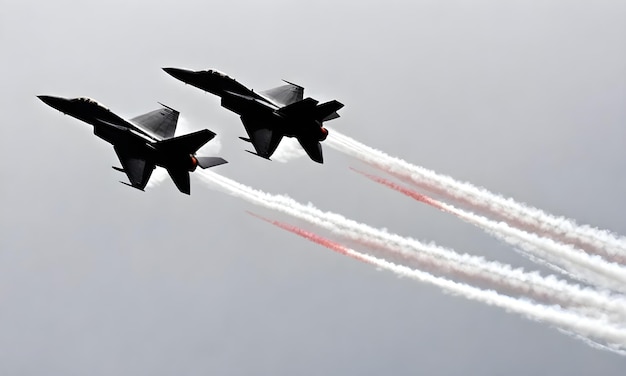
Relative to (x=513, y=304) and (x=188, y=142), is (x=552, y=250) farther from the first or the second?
(x=188, y=142)

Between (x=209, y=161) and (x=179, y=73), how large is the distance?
28.6ft

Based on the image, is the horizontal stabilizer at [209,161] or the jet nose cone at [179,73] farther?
the jet nose cone at [179,73]

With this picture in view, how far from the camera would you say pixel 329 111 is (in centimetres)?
7456

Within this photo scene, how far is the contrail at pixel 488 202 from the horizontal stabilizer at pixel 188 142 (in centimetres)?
1264

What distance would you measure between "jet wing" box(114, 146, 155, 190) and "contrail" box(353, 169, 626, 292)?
52.2 feet

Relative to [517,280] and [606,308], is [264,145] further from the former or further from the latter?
[606,308]

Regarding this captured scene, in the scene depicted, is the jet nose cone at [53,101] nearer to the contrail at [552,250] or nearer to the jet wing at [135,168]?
the jet wing at [135,168]

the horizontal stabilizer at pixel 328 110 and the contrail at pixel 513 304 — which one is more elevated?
the horizontal stabilizer at pixel 328 110

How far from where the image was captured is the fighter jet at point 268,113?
7481cm

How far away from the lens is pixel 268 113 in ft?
249

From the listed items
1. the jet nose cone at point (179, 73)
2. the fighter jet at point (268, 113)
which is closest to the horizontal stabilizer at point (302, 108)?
the fighter jet at point (268, 113)

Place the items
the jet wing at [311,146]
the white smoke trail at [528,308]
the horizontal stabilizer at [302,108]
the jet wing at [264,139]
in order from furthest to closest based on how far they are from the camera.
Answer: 1. the jet wing at [264,139]
2. the jet wing at [311,146]
3. the horizontal stabilizer at [302,108]
4. the white smoke trail at [528,308]

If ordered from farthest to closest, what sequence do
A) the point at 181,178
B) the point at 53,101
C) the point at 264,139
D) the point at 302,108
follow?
1. the point at 264,139
2. the point at 302,108
3. the point at 53,101
4. the point at 181,178

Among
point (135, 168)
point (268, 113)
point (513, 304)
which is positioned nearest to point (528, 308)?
point (513, 304)
